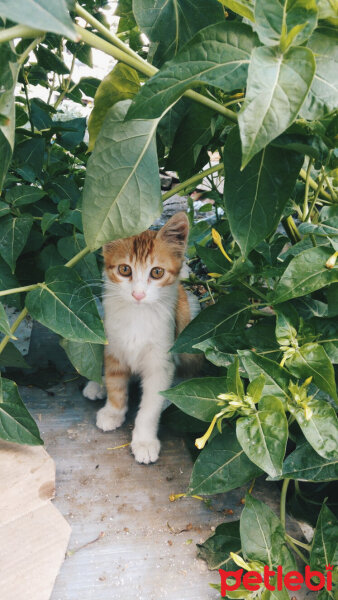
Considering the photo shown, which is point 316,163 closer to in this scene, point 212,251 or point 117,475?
point 212,251

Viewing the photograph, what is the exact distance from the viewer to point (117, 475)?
115cm

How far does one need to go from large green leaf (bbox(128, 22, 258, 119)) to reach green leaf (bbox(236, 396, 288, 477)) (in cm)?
46

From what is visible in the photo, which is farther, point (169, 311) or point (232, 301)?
point (169, 311)

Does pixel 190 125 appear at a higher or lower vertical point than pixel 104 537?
higher

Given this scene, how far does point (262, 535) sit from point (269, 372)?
0.92ft

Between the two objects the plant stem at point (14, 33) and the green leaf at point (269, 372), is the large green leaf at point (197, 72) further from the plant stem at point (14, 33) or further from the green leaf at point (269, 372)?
the green leaf at point (269, 372)

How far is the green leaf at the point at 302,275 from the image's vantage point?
2.55 ft

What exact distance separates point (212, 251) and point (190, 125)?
0.27 metres

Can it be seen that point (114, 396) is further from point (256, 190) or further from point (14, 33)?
point (14, 33)

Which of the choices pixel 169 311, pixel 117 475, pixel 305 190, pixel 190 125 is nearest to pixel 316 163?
pixel 305 190

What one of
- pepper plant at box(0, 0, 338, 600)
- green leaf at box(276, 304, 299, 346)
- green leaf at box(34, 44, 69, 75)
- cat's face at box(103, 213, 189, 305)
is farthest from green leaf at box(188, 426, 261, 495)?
green leaf at box(34, 44, 69, 75)

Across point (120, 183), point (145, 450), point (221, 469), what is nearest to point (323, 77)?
point (120, 183)

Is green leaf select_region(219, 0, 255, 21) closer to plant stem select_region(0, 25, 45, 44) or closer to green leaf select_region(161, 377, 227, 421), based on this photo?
plant stem select_region(0, 25, 45, 44)

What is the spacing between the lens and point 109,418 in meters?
1.27
